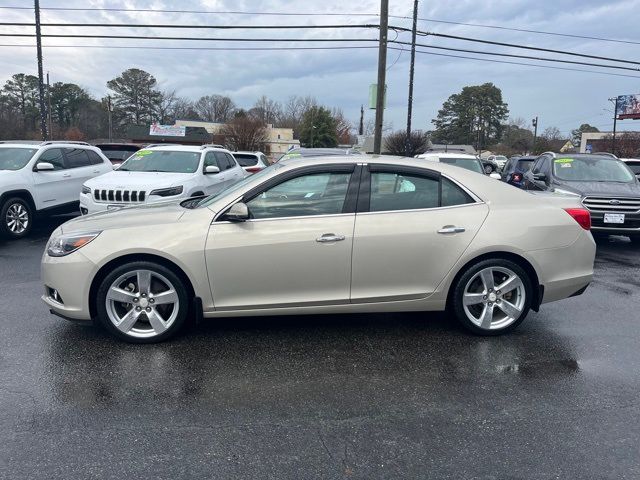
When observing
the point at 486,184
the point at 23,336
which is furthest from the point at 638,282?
the point at 23,336

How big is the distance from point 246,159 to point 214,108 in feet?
300

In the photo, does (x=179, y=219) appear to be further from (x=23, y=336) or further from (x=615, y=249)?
(x=615, y=249)

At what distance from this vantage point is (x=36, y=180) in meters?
9.61

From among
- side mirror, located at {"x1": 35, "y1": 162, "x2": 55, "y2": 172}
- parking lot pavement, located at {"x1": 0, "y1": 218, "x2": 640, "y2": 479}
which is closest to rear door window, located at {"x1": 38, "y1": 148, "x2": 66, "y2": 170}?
side mirror, located at {"x1": 35, "y1": 162, "x2": 55, "y2": 172}

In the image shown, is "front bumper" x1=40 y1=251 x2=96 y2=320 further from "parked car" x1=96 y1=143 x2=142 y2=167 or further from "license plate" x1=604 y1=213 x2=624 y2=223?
"parked car" x1=96 y1=143 x2=142 y2=167

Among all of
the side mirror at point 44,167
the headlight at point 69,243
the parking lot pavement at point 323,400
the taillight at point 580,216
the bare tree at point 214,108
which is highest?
the bare tree at point 214,108

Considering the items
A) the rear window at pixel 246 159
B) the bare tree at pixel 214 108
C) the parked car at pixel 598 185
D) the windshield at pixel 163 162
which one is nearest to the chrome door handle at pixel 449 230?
the parked car at pixel 598 185

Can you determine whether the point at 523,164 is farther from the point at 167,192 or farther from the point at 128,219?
the point at 128,219

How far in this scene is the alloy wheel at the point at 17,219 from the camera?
9203 mm

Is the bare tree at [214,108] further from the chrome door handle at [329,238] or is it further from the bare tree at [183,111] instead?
the chrome door handle at [329,238]

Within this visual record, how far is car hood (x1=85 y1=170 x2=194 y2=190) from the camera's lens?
8789mm

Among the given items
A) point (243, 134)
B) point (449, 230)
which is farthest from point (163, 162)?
point (243, 134)

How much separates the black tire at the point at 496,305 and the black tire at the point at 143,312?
7.71 feet

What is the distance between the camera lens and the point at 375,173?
14.8 feet
